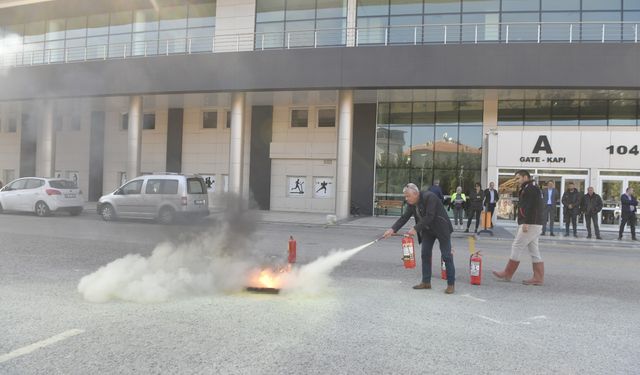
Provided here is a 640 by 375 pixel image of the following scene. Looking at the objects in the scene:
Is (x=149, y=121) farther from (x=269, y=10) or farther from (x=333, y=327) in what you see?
(x=333, y=327)

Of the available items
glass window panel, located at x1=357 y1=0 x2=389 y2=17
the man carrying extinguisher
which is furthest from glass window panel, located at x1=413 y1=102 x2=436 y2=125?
the man carrying extinguisher

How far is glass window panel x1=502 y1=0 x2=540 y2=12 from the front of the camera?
18.6 meters

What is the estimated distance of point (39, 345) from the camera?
3.83 meters

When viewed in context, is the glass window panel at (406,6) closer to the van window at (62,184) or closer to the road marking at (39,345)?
the van window at (62,184)

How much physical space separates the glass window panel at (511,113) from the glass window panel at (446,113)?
1882mm

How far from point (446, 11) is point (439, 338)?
1809 cm

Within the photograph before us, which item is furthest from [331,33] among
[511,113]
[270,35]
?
[511,113]

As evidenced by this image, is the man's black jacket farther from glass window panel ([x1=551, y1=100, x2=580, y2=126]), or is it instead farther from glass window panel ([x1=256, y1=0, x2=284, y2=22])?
glass window panel ([x1=256, y1=0, x2=284, y2=22])

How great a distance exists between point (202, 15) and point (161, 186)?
11.5 meters

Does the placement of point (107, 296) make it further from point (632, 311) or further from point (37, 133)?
point (37, 133)

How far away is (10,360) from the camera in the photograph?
11.5ft

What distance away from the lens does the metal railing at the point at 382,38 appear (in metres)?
18.2

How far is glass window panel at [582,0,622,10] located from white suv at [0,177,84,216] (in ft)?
69.8

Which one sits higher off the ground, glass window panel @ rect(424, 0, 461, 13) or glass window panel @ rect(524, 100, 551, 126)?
glass window panel @ rect(424, 0, 461, 13)
